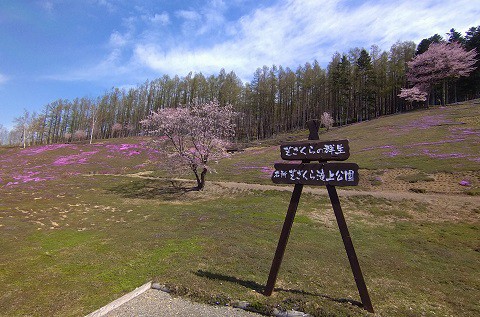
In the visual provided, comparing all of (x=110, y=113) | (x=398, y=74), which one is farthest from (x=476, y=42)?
(x=110, y=113)

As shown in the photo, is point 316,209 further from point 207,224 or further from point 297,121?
point 297,121

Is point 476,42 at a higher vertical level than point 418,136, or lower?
higher

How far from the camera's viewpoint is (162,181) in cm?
3525

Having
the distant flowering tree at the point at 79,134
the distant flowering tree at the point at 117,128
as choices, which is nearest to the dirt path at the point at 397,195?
the distant flowering tree at the point at 117,128

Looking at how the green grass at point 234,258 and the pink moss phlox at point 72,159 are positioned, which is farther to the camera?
the pink moss phlox at point 72,159

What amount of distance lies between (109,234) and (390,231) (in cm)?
1710

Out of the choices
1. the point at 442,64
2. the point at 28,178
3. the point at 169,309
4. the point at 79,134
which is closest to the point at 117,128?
the point at 79,134

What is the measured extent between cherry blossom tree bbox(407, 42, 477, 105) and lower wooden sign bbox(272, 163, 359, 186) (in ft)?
252

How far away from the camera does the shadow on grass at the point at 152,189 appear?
2814cm

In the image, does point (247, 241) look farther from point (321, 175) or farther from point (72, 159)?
point (72, 159)

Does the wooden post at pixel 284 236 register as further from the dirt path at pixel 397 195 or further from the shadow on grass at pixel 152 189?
the shadow on grass at pixel 152 189

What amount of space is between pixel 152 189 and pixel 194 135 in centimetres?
818

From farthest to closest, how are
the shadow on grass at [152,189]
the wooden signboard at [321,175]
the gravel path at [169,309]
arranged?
the shadow on grass at [152,189], the wooden signboard at [321,175], the gravel path at [169,309]

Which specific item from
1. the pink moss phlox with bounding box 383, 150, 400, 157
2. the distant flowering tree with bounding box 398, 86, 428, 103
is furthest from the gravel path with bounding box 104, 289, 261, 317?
the distant flowering tree with bounding box 398, 86, 428, 103
